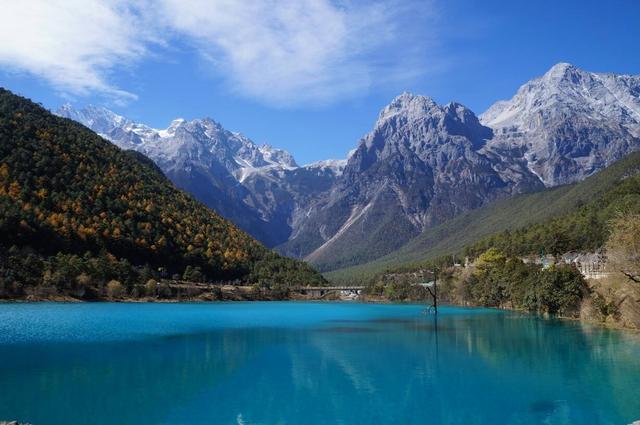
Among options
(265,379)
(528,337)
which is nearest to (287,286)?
(528,337)

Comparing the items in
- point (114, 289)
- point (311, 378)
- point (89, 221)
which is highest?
point (89, 221)

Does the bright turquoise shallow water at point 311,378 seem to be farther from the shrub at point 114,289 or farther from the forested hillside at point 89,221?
the shrub at point 114,289

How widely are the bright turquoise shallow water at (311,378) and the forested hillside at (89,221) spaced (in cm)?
5574

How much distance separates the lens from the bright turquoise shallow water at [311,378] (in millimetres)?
24188

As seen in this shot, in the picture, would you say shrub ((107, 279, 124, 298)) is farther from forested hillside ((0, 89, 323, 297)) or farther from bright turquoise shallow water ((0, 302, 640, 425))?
bright turquoise shallow water ((0, 302, 640, 425))

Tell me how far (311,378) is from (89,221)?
347 feet

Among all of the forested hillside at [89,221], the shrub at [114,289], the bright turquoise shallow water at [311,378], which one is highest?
the forested hillside at [89,221]

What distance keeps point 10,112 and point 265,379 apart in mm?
132735

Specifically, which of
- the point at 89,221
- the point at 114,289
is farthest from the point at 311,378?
the point at 89,221

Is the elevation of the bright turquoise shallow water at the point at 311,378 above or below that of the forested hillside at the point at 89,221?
below

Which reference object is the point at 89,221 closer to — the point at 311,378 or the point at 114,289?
the point at 114,289

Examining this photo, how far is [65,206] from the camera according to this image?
405 ft

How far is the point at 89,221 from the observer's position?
126 m

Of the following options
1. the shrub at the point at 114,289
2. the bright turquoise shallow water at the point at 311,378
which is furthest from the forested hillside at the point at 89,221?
the bright turquoise shallow water at the point at 311,378
